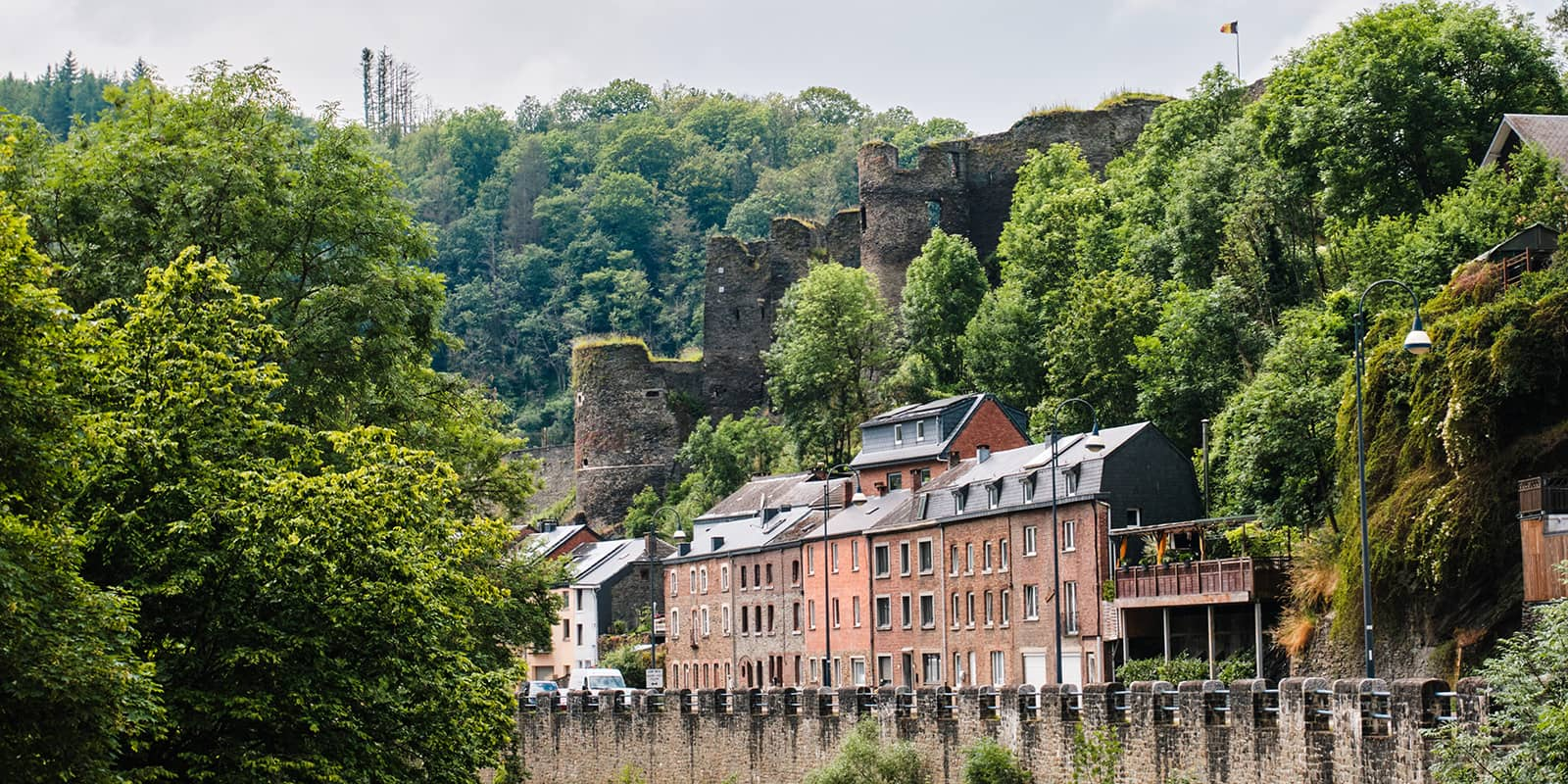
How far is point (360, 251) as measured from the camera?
32.2 meters

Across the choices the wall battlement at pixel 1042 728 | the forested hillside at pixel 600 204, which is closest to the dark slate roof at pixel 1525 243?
the wall battlement at pixel 1042 728

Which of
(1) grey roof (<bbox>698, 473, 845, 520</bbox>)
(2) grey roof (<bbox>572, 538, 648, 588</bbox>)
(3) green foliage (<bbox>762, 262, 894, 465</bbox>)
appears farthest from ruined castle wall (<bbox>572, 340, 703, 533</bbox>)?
(1) grey roof (<bbox>698, 473, 845, 520</bbox>)

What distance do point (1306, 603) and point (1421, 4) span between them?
27.0 metres

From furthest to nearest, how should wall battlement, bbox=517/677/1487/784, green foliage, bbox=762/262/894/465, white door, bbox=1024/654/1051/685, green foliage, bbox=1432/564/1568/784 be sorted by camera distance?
green foliage, bbox=762/262/894/465
white door, bbox=1024/654/1051/685
wall battlement, bbox=517/677/1487/784
green foliage, bbox=1432/564/1568/784

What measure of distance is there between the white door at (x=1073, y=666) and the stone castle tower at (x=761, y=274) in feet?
131

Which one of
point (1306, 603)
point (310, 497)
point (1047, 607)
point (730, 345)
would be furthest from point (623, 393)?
point (310, 497)

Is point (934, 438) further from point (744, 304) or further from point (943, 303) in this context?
point (744, 304)

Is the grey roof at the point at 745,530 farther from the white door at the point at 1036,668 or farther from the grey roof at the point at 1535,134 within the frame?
the grey roof at the point at 1535,134

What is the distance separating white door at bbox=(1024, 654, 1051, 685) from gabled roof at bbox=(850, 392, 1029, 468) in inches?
555

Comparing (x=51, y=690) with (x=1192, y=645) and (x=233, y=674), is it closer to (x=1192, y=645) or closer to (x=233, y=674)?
(x=233, y=674)

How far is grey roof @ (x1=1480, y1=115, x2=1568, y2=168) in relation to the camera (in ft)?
163

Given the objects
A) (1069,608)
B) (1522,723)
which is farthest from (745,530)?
(1522,723)

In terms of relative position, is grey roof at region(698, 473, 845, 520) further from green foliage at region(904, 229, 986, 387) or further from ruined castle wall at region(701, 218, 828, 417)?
ruined castle wall at region(701, 218, 828, 417)

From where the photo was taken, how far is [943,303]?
271ft
